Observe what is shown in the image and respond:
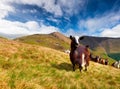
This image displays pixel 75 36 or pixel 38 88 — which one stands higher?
pixel 75 36

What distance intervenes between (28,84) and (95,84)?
704cm

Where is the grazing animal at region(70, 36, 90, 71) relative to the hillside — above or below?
above

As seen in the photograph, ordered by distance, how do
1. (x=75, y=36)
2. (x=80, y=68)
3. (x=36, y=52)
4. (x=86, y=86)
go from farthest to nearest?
(x=36, y=52)
(x=75, y=36)
(x=80, y=68)
(x=86, y=86)

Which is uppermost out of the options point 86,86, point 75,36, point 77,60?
point 75,36

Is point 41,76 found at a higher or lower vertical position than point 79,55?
lower

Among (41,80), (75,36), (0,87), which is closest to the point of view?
(0,87)

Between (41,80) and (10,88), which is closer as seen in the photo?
(10,88)

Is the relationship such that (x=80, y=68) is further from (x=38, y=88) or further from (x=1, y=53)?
(x=38, y=88)

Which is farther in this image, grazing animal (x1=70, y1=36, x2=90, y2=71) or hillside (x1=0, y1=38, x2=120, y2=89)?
grazing animal (x1=70, y1=36, x2=90, y2=71)

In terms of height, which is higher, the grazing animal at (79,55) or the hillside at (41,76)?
the grazing animal at (79,55)

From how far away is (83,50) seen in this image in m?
21.5

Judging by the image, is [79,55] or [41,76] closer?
[41,76]

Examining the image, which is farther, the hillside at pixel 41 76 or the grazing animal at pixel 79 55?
the grazing animal at pixel 79 55

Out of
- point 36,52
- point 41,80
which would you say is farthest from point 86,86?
point 36,52
